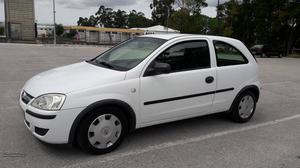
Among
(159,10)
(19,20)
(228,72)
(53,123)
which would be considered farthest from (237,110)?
(159,10)

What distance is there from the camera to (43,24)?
2004 inches

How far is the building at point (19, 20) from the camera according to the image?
40.6m

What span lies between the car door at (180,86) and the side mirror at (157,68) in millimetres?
32

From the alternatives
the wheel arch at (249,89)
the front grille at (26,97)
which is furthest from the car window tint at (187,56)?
the front grille at (26,97)

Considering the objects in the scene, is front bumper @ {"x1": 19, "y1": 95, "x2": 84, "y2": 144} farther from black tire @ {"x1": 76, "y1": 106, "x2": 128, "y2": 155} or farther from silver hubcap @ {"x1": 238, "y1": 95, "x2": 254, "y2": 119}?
silver hubcap @ {"x1": 238, "y1": 95, "x2": 254, "y2": 119}

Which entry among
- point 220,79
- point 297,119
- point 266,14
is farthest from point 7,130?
point 266,14

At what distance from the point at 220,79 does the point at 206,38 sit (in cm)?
71

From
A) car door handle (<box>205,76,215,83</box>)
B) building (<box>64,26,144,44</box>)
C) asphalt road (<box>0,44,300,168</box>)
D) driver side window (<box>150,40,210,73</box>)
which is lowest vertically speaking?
asphalt road (<box>0,44,300,168</box>)

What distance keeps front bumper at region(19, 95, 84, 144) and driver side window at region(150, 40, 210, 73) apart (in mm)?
1446

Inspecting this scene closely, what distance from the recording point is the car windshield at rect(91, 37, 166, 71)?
4134 mm

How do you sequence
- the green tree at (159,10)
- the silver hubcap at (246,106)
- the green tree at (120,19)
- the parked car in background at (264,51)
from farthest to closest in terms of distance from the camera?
the green tree at (120,19), the green tree at (159,10), the parked car in background at (264,51), the silver hubcap at (246,106)

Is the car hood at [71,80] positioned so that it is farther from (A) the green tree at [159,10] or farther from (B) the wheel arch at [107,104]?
(A) the green tree at [159,10]

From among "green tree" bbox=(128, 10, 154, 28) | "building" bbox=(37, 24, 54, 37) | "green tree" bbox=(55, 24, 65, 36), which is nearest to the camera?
"building" bbox=(37, 24, 54, 37)

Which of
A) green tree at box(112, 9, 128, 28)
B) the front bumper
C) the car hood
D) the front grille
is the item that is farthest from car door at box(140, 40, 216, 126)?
green tree at box(112, 9, 128, 28)
